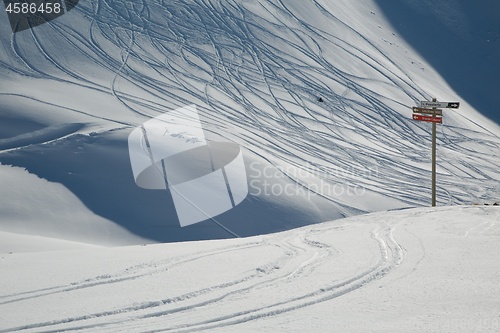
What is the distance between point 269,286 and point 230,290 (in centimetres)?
39

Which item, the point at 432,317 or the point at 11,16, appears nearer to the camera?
the point at 432,317

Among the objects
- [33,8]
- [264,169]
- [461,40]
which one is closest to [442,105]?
[264,169]

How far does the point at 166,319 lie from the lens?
4910 mm

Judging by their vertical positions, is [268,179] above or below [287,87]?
below

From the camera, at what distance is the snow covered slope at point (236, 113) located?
13.8 m

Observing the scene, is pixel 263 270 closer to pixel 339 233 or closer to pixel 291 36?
pixel 339 233

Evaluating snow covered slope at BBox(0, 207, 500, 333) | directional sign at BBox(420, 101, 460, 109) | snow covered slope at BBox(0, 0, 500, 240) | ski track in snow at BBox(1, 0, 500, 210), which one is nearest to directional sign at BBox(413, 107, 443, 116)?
directional sign at BBox(420, 101, 460, 109)

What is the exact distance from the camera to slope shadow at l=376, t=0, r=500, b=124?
31047 mm

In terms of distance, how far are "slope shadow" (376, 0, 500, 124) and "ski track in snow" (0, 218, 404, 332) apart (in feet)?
81.0

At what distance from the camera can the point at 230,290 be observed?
224 inches

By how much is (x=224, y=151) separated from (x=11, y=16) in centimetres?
1241

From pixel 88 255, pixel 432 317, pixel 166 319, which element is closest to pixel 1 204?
pixel 88 255

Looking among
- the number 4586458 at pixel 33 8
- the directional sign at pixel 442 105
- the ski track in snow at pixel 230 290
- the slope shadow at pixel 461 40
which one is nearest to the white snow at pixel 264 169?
the ski track in snow at pixel 230 290

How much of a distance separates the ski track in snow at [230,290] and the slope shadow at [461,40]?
2469cm
